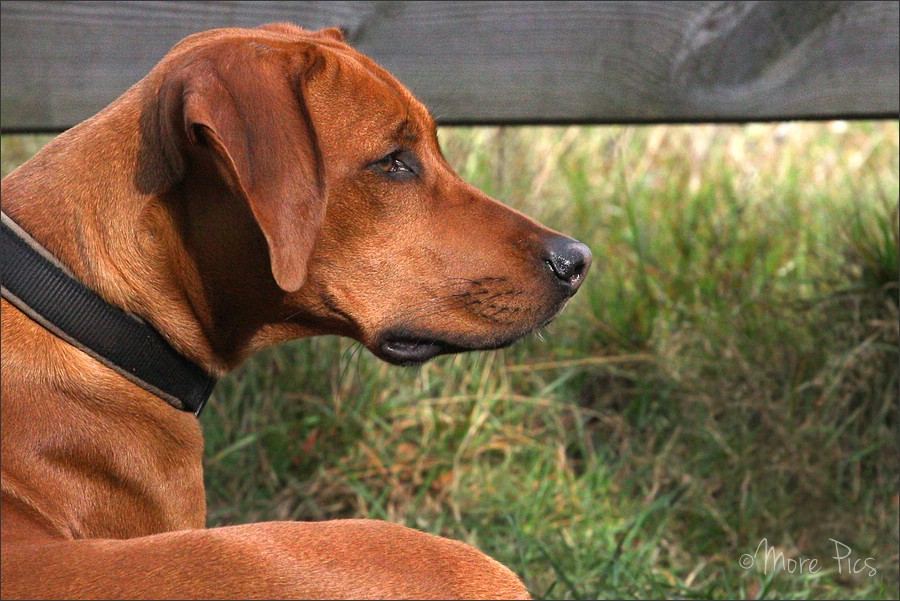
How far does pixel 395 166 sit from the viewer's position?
246 centimetres

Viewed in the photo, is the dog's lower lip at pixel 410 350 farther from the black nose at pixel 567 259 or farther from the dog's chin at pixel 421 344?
the black nose at pixel 567 259

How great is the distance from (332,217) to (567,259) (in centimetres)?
55

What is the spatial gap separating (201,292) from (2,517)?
63 centimetres

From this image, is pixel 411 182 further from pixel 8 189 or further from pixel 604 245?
pixel 604 245

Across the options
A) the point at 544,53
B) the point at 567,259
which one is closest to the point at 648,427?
the point at 544,53

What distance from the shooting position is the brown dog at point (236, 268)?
1.80 m

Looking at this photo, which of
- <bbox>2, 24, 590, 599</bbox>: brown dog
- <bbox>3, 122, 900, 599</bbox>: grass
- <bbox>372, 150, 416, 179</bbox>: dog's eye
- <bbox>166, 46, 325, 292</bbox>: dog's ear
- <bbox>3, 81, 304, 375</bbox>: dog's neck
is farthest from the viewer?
<bbox>3, 122, 900, 599</bbox>: grass

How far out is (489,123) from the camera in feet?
11.7

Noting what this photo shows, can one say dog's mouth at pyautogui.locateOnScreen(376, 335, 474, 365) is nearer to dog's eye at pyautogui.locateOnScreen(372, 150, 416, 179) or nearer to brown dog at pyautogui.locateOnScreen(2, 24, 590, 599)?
brown dog at pyautogui.locateOnScreen(2, 24, 590, 599)

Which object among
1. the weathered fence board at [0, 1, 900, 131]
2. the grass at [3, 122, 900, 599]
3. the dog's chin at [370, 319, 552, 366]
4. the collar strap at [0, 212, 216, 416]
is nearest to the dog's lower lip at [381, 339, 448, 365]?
the dog's chin at [370, 319, 552, 366]

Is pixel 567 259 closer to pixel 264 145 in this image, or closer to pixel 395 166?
pixel 395 166

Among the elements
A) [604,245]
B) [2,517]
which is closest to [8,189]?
[2,517]

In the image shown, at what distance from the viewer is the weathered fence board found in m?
3.41

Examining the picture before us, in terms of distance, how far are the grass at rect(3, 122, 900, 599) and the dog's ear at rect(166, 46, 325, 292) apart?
138 cm
